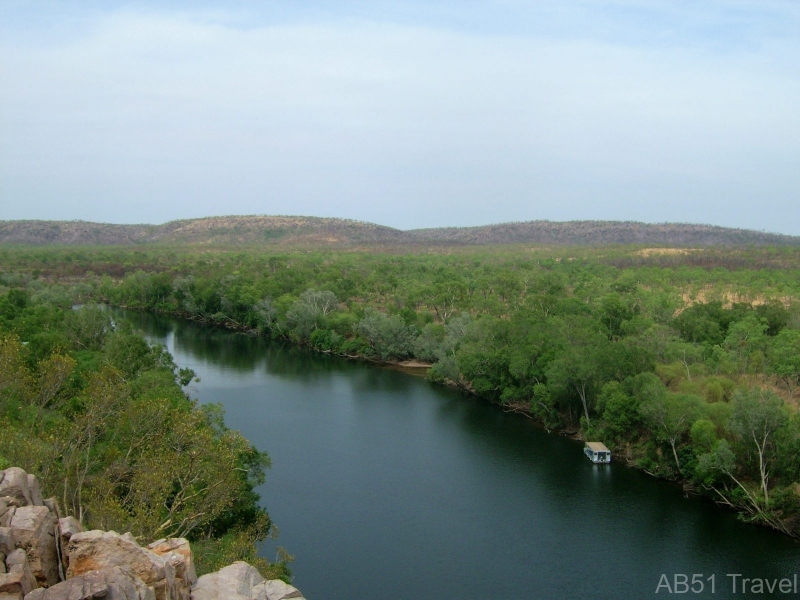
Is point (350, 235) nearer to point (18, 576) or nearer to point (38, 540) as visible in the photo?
point (38, 540)

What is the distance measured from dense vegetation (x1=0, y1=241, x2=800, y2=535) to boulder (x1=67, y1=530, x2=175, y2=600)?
24.4m

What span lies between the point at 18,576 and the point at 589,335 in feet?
127

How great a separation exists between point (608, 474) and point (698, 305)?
26.6m

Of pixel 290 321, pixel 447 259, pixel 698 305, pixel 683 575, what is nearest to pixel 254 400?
pixel 290 321

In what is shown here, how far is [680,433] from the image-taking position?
1288 inches

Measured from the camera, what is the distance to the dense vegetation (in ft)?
99.3

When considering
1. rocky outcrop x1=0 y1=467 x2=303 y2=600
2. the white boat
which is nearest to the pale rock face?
rocky outcrop x1=0 y1=467 x2=303 y2=600

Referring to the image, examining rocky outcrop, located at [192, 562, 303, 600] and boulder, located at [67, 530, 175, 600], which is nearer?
boulder, located at [67, 530, 175, 600]

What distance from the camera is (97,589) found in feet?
31.9

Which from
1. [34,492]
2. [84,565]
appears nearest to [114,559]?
[84,565]

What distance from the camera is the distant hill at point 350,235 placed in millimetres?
176125

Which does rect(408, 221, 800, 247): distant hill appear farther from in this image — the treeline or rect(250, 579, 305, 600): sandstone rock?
rect(250, 579, 305, 600): sandstone rock

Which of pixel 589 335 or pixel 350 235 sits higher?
pixel 350 235

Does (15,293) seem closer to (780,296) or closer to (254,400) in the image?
(254,400)
